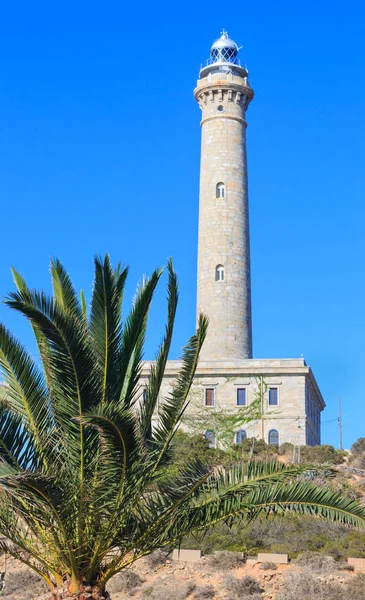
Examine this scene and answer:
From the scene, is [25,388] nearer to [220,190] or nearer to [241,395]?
[241,395]

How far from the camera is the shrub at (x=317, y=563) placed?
2259 centimetres

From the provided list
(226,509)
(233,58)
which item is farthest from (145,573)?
(233,58)

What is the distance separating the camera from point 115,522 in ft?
40.5

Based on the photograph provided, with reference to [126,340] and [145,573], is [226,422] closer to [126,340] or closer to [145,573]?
[145,573]

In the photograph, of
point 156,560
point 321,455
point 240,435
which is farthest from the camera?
point 240,435

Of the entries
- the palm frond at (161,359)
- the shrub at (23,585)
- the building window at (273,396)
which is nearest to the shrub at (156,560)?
the shrub at (23,585)

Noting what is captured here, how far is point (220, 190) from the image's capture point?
46.7 m

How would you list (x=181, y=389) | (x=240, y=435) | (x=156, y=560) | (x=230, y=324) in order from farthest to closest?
1. (x=230, y=324)
2. (x=240, y=435)
3. (x=156, y=560)
4. (x=181, y=389)

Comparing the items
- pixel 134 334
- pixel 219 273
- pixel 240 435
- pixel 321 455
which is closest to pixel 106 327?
pixel 134 334

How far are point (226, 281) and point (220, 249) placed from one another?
1631 mm

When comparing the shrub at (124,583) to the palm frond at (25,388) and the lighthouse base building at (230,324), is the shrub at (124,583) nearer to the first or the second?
the palm frond at (25,388)

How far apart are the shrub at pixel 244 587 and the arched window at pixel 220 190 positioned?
88.7 feet

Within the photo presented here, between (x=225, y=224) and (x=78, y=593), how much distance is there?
34.9 m

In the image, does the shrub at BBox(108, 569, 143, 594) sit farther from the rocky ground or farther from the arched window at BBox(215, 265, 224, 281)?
the arched window at BBox(215, 265, 224, 281)
